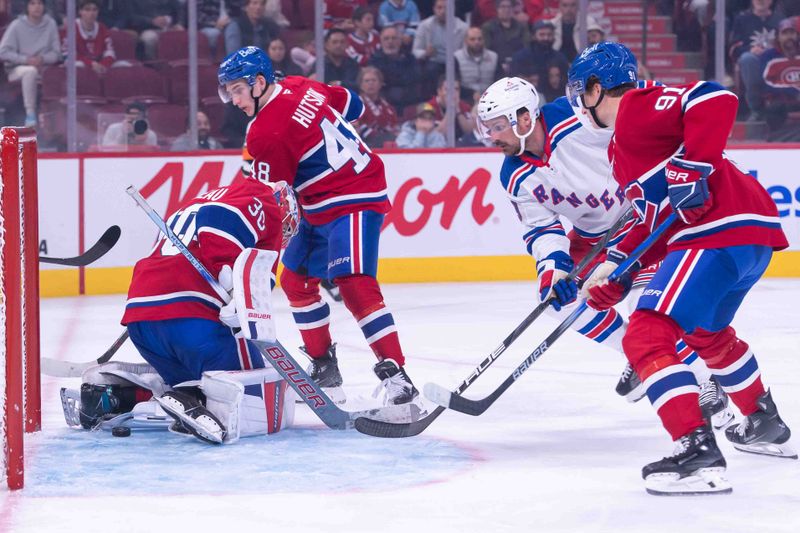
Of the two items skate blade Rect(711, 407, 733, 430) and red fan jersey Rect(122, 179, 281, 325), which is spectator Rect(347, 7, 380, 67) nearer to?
red fan jersey Rect(122, 179, 281, 325)

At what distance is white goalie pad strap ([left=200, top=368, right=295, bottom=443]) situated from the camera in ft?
11.1

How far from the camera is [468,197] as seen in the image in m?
7.25

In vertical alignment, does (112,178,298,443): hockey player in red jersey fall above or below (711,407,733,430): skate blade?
above

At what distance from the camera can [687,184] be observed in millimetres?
2861

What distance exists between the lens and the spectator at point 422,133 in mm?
7336

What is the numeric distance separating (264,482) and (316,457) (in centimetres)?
28

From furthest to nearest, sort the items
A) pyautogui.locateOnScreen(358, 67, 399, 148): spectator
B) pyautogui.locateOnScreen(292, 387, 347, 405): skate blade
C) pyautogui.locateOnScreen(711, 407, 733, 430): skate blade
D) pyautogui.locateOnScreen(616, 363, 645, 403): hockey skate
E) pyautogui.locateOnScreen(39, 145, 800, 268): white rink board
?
pyautogui.locateOnScreen(358, 67, 399, 148): spectator → pyautogui.locateOnScreen(39, 145, 800, 268): white rink board → pyautogui.locateOnScreen(292, 387, 347, 405): skate blade → pyautogui.locateOnScreen(616, 363, 645, 403): hockey skate → pyautogui.locateOnScreen(711, 407, 733, 430): skate blade

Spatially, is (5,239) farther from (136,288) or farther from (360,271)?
(360,271)

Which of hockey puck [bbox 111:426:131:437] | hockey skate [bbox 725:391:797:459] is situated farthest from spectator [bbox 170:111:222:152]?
hockey skate [bbox 725:391:797:459]

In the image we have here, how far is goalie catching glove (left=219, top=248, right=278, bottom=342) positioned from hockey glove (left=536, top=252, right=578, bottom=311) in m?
0.70

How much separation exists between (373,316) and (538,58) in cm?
407

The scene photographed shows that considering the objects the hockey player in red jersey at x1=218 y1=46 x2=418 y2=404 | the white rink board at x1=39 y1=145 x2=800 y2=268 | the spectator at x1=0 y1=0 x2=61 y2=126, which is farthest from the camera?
the spectator at x1=0 y1=0 x2=61 y2=126

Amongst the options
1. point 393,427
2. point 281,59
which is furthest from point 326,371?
point 281,59

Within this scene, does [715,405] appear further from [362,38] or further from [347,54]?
[362,38]
